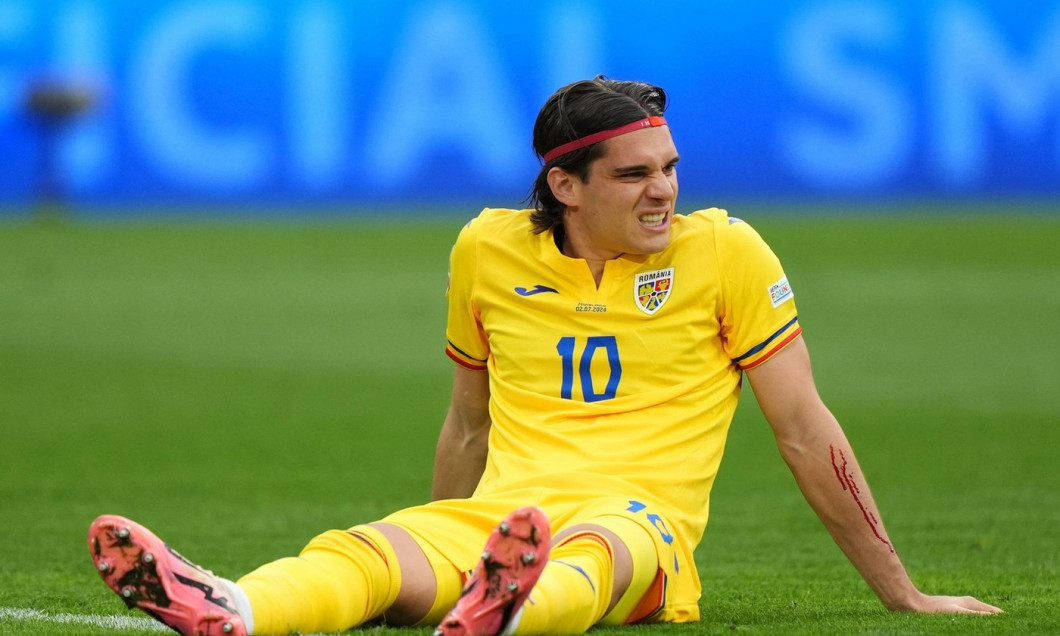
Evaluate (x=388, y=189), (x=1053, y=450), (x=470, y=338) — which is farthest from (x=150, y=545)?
(x=388, y=189)

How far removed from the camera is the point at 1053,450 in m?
8.28

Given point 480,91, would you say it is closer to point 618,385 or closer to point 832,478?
point 618,385

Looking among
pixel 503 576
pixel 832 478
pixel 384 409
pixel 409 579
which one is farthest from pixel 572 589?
pixel 384 409

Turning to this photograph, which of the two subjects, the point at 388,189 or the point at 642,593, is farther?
the point at 388,189

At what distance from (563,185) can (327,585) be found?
125cm

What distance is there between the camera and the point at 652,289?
13.8ft

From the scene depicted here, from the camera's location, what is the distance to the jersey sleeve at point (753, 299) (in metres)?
4.12

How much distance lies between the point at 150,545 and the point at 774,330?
1.64m

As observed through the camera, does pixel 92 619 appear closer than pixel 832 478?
No

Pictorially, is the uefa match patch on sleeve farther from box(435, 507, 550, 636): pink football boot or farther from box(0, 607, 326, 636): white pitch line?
box(0, 607, 326, 636): white pitch line

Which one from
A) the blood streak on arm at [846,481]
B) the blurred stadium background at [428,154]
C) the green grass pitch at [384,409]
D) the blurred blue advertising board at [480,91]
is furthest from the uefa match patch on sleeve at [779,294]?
the blurred blue advertising board at [480,91]

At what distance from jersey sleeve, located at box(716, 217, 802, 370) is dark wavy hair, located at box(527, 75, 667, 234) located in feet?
1.25

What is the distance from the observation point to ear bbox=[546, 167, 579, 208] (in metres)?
4.26

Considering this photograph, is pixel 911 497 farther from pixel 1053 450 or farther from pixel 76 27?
pixel 76 27
